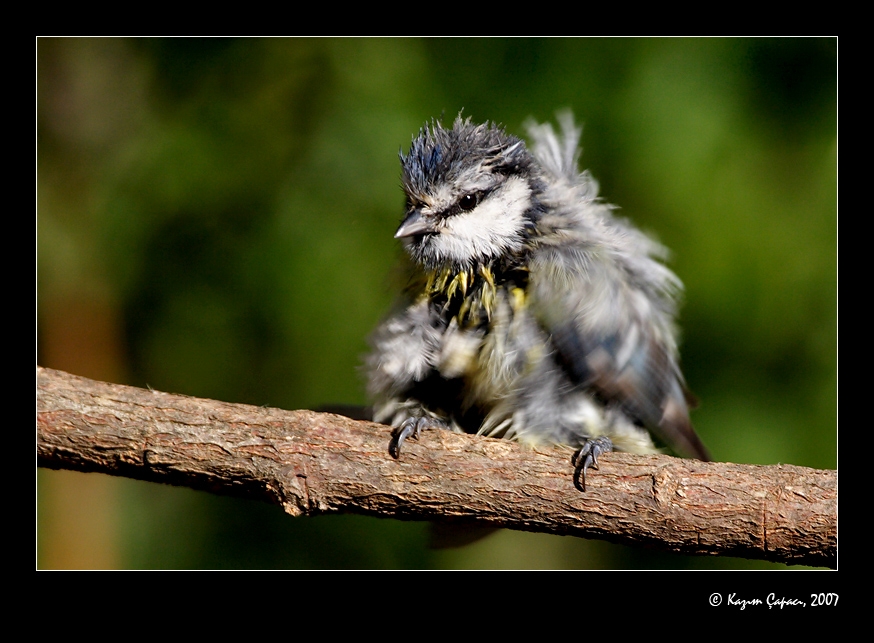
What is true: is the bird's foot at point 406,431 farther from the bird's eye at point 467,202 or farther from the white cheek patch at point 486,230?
the bird's eye at point 467,202

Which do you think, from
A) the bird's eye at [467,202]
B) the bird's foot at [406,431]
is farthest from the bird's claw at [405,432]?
the bird's eye at [467,202]

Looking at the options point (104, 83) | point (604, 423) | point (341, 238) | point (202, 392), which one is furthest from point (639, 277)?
point (104, 83)

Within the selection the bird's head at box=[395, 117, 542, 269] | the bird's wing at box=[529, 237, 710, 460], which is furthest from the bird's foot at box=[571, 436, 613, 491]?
the bird's head at box=[395, 117, 542, 269]

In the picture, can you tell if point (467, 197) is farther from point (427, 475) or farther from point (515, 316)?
point (427, 475)

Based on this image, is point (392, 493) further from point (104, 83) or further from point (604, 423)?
point (104, 83)

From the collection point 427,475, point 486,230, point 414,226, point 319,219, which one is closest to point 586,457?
point 427,475

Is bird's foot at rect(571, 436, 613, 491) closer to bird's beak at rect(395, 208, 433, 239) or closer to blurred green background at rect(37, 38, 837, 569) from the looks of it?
bird's beak at rect(395, 208, 433, 239)
